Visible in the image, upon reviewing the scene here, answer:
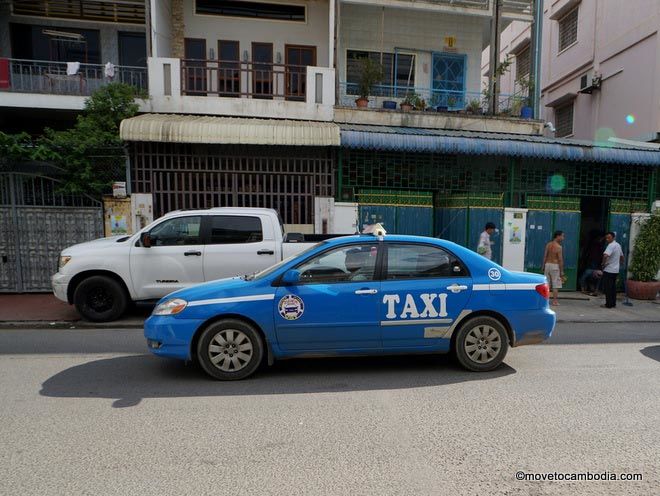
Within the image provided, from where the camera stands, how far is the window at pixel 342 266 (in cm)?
464

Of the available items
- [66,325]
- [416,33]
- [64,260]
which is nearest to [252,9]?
[416,33]

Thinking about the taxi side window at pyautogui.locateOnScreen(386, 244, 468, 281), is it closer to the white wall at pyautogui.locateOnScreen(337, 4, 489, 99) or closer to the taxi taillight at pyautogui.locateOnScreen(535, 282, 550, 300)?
the taxi taillight at pyautogui.locateOnScreen(535, 282, 550, 300)

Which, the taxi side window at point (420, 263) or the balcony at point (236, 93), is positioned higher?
the balcony at point (236, 93)

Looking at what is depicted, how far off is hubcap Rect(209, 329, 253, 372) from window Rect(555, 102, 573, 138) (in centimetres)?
1882

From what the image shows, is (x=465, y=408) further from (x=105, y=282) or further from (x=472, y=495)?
(x=105, y=282)

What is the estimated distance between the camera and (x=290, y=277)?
14.6ft

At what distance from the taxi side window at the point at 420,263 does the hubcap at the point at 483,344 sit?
675 millimetres

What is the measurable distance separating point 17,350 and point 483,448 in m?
5.93

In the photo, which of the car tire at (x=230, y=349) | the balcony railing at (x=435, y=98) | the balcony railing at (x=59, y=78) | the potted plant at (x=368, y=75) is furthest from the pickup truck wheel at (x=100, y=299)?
the potted plant at (x=368, y=75)

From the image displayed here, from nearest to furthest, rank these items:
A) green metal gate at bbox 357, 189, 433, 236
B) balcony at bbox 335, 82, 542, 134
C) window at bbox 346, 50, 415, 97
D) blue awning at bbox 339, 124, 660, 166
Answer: blue awning at bbox 339, 124, 660, 166 → green metal gate at bbox 357, 189, 433, 236 → balcony at bbox 335, 82, 542, 134 → window at bbox 346, 50, 415, 97

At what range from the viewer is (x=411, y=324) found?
467 cm

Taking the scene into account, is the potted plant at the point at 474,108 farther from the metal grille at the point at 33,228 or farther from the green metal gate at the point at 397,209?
the metal grille at the point at 33,228

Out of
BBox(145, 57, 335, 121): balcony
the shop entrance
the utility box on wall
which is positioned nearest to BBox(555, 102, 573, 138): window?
the shop entrance

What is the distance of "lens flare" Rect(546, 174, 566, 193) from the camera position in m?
11.4
